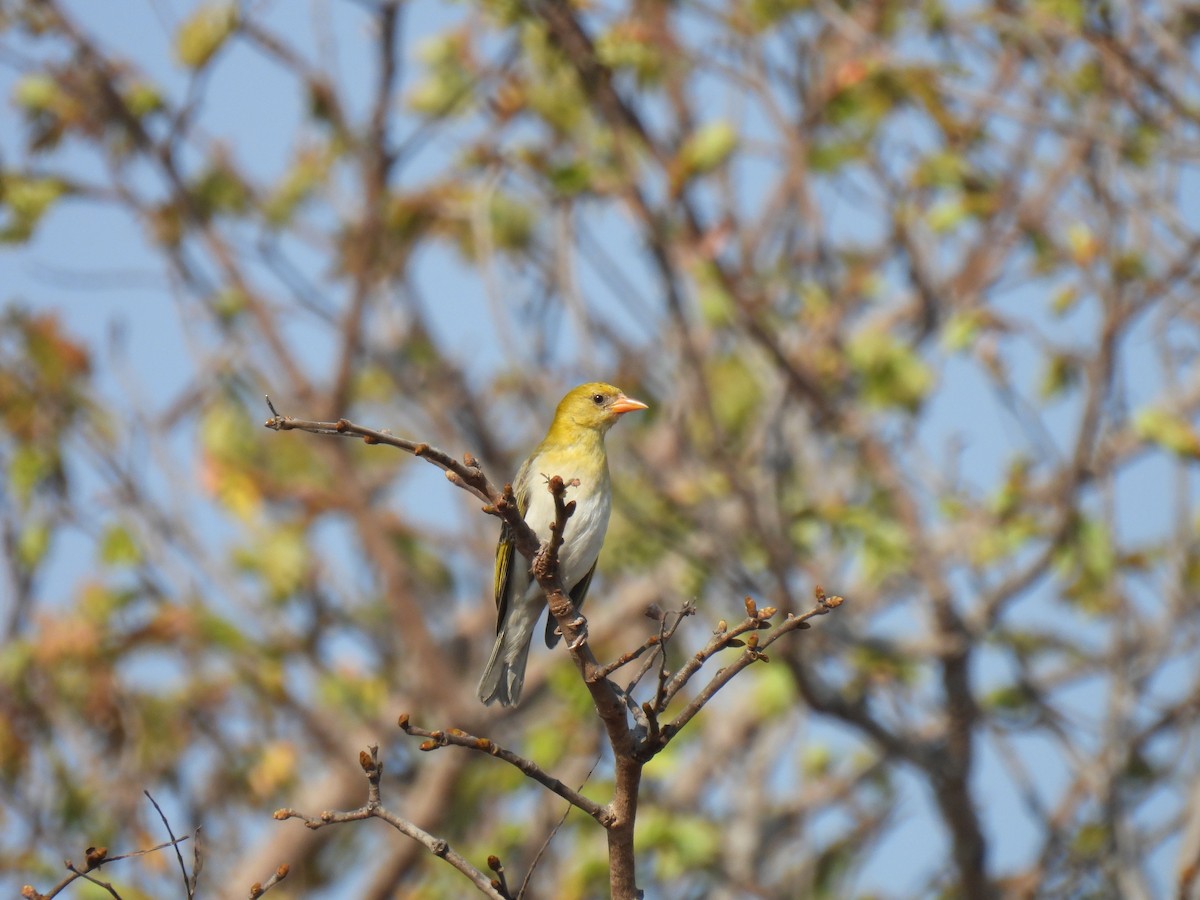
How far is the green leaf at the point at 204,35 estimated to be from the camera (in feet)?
26.1

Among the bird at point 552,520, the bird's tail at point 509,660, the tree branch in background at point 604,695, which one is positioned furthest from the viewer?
the bird at point 552,520

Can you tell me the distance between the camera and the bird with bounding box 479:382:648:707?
15.1ft

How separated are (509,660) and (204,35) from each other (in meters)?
4.77

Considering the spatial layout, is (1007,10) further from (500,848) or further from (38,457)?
(38,457)

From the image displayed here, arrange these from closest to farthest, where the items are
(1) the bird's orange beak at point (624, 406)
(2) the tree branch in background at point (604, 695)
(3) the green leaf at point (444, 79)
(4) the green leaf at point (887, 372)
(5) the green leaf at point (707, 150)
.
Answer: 1. (2) the tree branch in background at point (604, 695)
2. (1) the bird's orange beak at point (624, 406)
3. (5) the green leaf at point (707, 150)
4. (4) the green leaf at point (887, 372)
5. (3) the green leaf at point (444, 79)

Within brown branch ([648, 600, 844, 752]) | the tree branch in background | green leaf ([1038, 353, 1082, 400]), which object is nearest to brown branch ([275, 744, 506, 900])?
the tree branch in background

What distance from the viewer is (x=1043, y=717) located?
7.29m

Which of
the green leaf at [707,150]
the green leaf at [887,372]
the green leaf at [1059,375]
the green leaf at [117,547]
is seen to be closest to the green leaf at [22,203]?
the green leaf at [117,547]

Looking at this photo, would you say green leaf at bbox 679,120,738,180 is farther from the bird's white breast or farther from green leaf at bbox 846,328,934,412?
the bird's white breast

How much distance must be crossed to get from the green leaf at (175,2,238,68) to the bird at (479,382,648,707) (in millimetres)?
3893

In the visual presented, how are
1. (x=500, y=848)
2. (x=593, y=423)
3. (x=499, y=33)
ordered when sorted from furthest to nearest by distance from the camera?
(x=499, y=33) < (x=500, y=848) < (x=593, y=423)

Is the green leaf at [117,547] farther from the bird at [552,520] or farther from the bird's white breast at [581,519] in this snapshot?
the bird's white breast at [581,519]

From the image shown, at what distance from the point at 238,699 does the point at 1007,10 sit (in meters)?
6.11

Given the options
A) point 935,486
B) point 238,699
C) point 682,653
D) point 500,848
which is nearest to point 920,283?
point 935,486
